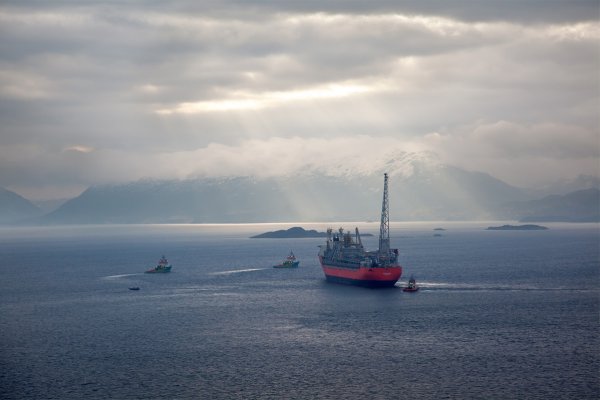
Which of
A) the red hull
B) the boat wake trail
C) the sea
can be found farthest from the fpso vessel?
the boat wake trail

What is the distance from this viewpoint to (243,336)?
108 metres

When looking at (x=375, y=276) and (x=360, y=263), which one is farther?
(x=360, y=263)

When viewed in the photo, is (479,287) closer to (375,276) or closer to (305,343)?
(375,276)

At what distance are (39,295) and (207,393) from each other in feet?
340

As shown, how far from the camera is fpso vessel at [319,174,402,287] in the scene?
167625mm

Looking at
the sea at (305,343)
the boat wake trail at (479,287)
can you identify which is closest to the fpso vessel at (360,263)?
the sea at (305,343)

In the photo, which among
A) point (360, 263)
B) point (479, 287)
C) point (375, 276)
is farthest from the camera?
point (360, 263)

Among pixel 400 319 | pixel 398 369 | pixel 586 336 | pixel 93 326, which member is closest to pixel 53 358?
pixel 93 326

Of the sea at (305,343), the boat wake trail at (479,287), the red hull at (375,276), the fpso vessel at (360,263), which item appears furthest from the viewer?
the fpso vessel at (360,263)

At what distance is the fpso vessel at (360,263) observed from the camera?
16762cm

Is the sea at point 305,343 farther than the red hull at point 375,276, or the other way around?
the red hull at point 375,276

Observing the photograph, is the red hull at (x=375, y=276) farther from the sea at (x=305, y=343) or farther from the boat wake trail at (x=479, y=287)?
the boat wake trail at (x=479, y=287)

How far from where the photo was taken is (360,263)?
17638cm

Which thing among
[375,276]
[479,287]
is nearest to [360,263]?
[375,276]
